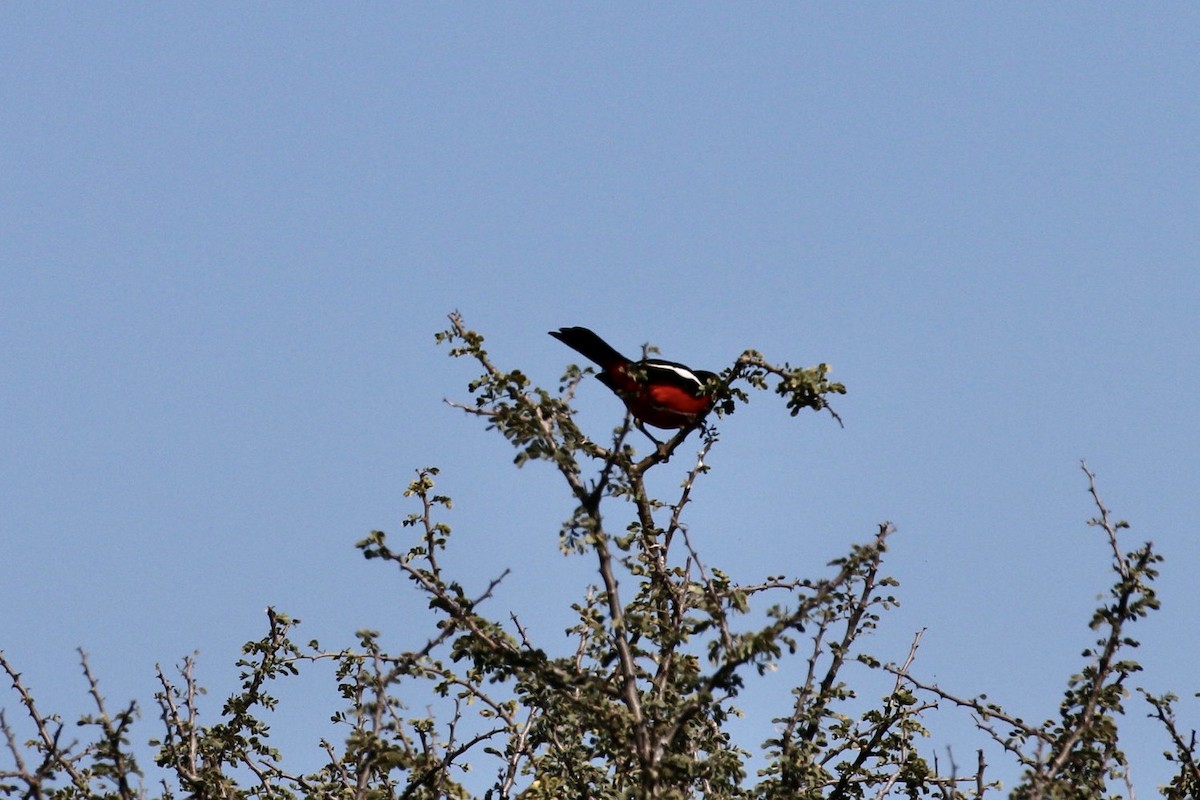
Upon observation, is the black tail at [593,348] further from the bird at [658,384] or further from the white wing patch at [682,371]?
the white wing patch at [682,371]

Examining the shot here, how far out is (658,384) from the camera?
8906 millimetres

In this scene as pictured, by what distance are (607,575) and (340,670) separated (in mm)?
2783

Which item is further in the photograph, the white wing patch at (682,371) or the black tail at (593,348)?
the black tail at (593,348)

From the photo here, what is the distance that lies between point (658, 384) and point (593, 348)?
0.91m

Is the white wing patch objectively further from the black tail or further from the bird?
the black tail

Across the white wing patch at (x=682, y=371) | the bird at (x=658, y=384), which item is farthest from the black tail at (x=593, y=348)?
the white wing patch at (x=682, y=371)

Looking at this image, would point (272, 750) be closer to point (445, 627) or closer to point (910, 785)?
point (445, 627)

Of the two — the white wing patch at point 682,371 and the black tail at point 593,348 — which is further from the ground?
the black tail at point 593,348

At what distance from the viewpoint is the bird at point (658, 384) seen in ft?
27.8

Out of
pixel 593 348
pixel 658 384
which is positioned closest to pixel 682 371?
pixel 658 384

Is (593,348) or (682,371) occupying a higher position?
(593,348)

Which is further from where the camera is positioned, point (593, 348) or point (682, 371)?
point (593, 348)

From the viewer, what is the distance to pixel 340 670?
837 centimetres

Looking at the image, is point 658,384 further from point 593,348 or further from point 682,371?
point 593,348
